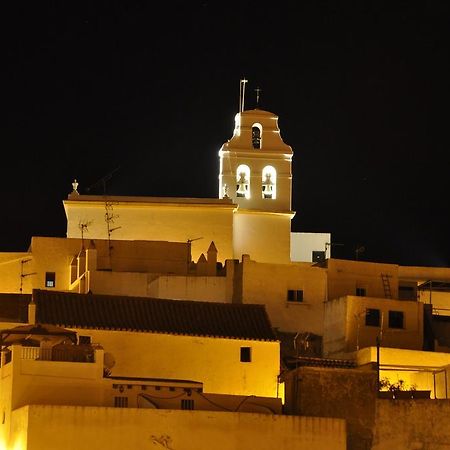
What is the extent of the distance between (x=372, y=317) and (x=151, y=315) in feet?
28.6

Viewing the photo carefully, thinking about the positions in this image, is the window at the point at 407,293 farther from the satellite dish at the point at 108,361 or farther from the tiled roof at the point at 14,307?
the satellite dish at the point at 108,361

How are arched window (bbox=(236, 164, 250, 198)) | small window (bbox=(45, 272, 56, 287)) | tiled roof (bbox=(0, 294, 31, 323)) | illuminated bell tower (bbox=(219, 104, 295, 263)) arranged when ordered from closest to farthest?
tiled roof (bbox=(0, 294, 31, 323)), small window (bbox=(45, 272, 56, 287)), illuminated bell tower (bbox=(219, 104, 295, 263)), arched window (bbox=(236, 164, 250, 198))

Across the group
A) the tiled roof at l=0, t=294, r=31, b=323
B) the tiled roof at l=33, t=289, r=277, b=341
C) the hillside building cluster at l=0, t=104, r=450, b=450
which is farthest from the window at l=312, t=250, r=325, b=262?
the tiled roof at l=0, t=294, r=31, b=323

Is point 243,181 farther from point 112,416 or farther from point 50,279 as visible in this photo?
point 112,416

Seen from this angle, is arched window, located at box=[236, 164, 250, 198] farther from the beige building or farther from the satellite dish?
the beige building

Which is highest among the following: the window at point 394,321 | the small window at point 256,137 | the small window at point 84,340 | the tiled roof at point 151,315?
the small window at point 256,137

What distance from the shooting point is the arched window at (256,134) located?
7038 cm

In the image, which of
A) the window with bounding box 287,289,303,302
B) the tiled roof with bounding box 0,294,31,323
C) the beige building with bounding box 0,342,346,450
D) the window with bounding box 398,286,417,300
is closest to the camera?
the beige building with bounding box 0,342,346,450

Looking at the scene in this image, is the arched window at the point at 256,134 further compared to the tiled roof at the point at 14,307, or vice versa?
the arched window at the point at 256,134

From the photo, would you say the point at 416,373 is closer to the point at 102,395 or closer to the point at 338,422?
the point at 338,422

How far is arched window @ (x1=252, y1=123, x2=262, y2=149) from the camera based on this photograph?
231 feet

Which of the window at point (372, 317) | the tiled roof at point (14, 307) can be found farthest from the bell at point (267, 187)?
the tiled roof at point (14, 307)

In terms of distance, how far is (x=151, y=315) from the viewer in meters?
54.4

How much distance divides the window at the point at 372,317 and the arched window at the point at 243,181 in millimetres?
11476
